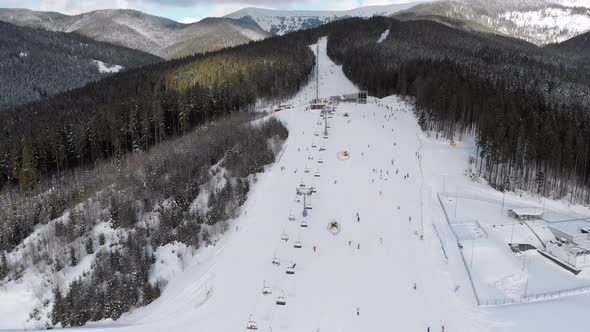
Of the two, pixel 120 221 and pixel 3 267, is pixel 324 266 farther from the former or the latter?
pixel 3 267

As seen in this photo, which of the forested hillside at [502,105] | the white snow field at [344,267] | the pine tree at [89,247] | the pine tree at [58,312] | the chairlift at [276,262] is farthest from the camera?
the forested hillside at [502,105]

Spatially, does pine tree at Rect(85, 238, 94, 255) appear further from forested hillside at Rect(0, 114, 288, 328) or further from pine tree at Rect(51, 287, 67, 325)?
→ pine tree at Rect(51, 287, 67, 325)

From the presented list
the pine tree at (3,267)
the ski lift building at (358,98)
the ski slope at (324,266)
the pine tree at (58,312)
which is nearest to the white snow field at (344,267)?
the ski slope at (324,266)

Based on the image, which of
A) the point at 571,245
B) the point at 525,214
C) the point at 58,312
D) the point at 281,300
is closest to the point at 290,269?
the point at 281,300

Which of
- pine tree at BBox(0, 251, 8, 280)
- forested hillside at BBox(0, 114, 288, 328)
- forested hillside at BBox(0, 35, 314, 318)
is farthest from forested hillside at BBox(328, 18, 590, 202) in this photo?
pine tree at BBox(0, 251, 8, 280)

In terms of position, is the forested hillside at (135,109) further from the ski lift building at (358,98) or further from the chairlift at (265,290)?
the chairlift at (265,290)

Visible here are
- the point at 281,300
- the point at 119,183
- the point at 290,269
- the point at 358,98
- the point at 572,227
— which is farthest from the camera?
the point at 358,98

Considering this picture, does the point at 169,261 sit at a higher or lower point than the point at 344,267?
lower
